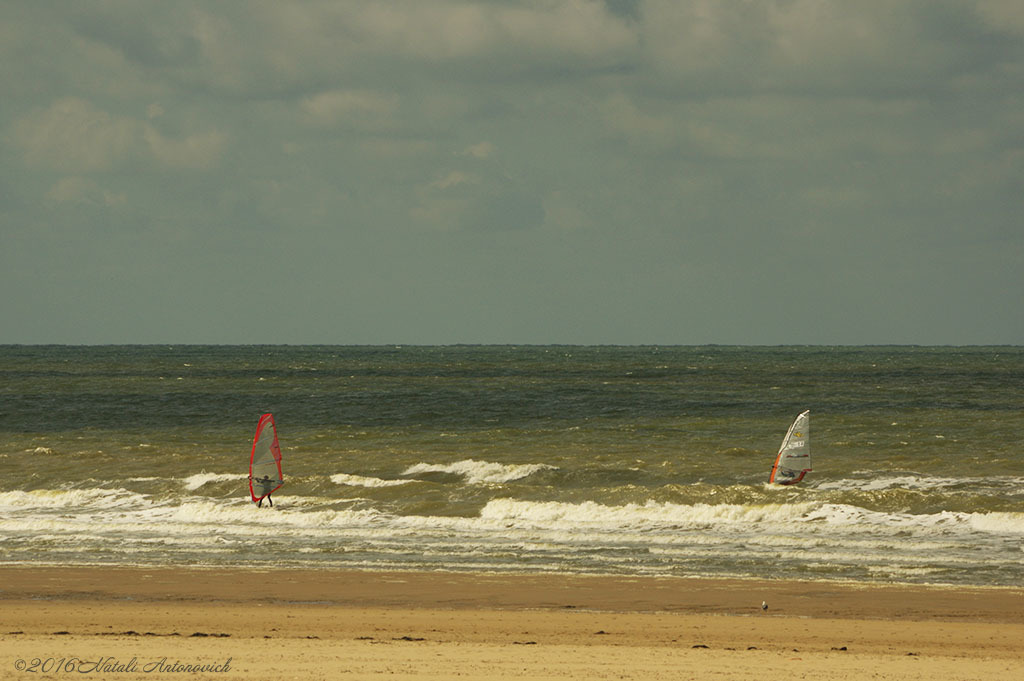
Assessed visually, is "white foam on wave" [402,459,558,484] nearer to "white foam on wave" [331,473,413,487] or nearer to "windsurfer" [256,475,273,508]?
"white foam on wave" [331,473,413,487]

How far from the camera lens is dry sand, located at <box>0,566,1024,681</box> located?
10.5 meters

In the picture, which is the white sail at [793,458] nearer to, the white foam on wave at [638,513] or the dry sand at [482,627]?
the white foam on wave at [638,513]

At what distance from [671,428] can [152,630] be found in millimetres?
30481

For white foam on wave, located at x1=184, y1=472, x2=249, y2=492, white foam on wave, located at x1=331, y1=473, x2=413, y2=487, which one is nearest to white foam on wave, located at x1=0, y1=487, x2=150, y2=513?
white foam on wave, located at x1=184, y1=472, x2=249, y2=492

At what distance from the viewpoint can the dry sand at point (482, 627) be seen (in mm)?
10531

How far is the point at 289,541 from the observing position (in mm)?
20172

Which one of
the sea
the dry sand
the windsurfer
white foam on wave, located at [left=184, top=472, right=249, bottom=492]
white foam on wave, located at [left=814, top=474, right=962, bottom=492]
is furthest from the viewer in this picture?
white foam on wave, located at [left=184, top=472, right=249, bottom=492]

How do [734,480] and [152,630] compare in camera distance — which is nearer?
[152,630]

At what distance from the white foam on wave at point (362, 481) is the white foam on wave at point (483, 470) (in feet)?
5.54

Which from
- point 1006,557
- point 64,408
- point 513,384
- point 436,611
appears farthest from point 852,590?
point 513,384

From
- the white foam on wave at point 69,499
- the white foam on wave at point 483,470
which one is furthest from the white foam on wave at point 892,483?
the white foam on wave at point 69,499

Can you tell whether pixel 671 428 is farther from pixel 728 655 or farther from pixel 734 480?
pixel 728 655

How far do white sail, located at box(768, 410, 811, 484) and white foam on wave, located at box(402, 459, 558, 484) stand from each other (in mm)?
5968

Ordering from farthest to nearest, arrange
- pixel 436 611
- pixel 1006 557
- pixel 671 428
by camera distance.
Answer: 1. pixel 671 428
2. pixel 1006 557
3. pixel 436 611
